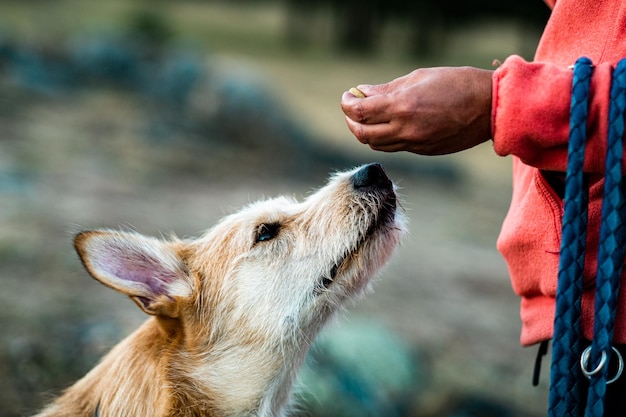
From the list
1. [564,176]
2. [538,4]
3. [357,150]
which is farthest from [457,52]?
[564,176]

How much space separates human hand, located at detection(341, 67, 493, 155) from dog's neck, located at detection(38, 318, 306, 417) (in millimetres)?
1526

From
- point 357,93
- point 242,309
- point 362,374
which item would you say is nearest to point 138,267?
point 242,309

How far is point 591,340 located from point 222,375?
162 cm

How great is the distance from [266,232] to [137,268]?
619 millimetres

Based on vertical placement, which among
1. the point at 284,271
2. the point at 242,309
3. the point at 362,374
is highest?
the point at 284,271

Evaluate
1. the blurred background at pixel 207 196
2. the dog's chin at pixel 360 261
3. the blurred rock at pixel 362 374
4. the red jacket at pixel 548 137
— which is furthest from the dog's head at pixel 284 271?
the blurred rock at pixel 362 374

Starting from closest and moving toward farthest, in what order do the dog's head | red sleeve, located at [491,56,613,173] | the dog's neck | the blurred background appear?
red sleeve, located at [491,56,613,173], the dog's neck, the dog's head, the blurred background

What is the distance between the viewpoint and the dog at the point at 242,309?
120 inches

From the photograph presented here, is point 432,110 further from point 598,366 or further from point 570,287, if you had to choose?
point 598,366

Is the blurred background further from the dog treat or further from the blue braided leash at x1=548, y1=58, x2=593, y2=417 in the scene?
the dog treat

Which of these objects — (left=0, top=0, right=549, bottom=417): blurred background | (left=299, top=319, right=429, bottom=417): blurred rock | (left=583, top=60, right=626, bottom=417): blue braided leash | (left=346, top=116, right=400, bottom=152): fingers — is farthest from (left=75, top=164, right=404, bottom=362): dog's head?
(left=299, top=319, right=429, bottom=417): blurred rock

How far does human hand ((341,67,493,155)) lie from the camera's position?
1.88m

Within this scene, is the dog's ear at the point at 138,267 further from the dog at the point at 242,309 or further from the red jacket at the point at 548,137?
the red jacket at the point at 548,137

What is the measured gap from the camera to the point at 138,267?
3.09 meters
